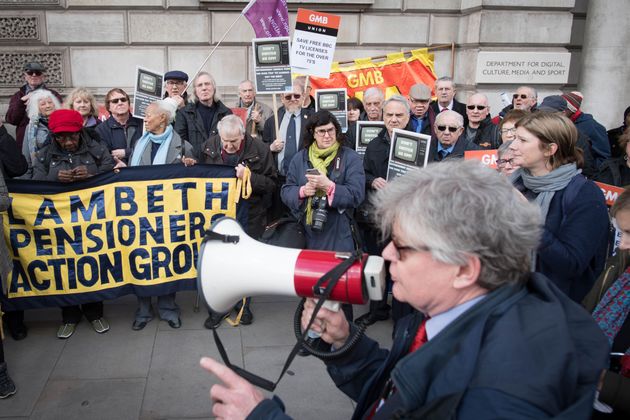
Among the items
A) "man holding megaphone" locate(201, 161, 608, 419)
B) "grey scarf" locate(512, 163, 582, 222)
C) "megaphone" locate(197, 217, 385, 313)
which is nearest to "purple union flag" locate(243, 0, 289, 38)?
"grey scarf" locate(512, 163, 582, 222)

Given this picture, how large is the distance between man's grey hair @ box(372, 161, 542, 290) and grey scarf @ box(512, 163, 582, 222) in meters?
1.59

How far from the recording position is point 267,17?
613cm

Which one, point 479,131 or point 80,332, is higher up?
point 479,131

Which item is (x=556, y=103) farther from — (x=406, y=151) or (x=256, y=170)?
(x=256, y=170)

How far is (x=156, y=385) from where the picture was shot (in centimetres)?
366

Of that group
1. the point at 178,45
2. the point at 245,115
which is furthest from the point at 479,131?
the point at 178,45

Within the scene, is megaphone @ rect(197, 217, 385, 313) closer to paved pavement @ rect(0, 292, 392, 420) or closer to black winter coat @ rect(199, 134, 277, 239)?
paved pavement @ rect(0, 292, 392, 420)

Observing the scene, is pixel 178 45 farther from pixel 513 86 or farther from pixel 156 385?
pixel 156 385

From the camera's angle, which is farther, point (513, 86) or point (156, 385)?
point (513, 86)

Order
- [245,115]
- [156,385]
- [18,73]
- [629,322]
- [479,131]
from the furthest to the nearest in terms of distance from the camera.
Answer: [18,73] → [245,115] → [479,131] → [156,385] → [629,322]

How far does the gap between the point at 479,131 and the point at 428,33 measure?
157 inches

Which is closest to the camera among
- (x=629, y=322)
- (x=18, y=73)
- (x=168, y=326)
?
(x=629, y=322)

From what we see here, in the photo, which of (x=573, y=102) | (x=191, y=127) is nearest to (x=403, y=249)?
(x=191, y=127)

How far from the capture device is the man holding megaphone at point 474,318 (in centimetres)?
110
